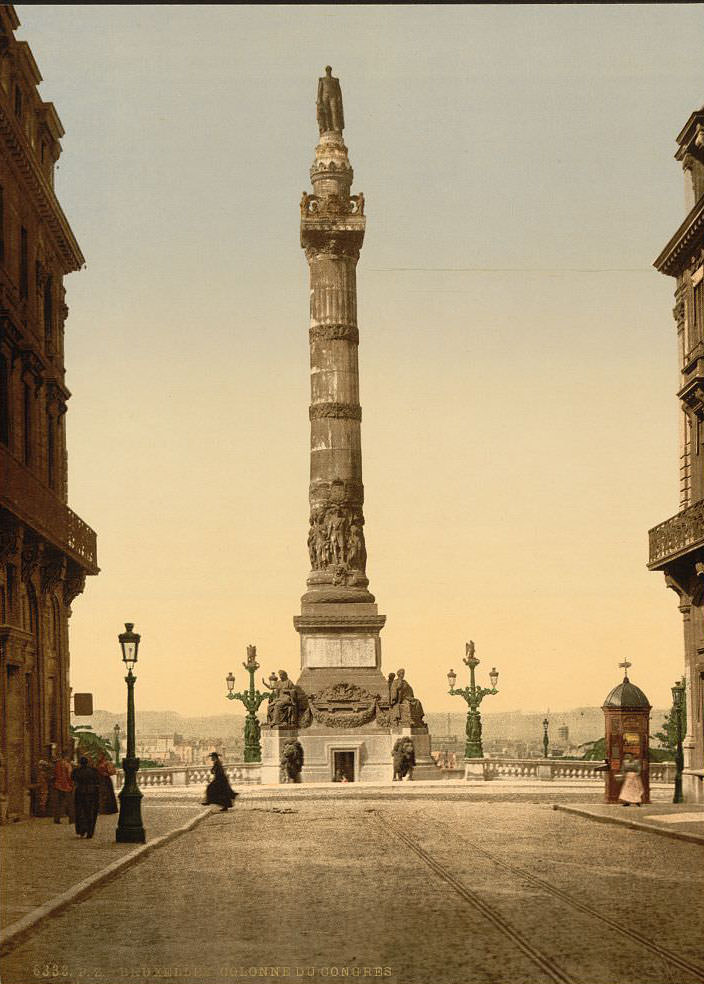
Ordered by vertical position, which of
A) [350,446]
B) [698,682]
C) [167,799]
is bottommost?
[167,799]

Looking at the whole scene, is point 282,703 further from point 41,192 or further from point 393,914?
point 393,914

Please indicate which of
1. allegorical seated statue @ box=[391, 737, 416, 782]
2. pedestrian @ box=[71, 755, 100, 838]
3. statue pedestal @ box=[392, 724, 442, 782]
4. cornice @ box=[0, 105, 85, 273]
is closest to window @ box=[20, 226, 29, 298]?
cornice @ box=[0, 105, 85, 273]

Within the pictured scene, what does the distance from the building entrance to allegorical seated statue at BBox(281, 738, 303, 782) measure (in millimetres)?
1396

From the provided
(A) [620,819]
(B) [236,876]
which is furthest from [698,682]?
(B) [236,876]

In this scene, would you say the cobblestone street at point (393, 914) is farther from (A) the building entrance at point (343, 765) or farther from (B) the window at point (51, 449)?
(A) the building entrance at point (343, 765)

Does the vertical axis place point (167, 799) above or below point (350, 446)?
below

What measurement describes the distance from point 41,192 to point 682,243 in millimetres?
14254

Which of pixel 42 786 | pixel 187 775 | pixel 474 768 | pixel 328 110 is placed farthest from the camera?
pixel 328 110

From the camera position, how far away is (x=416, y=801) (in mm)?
41281

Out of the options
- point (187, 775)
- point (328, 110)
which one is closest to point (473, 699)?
point (187, 775)

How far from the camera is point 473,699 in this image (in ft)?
192

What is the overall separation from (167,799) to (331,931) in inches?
1166

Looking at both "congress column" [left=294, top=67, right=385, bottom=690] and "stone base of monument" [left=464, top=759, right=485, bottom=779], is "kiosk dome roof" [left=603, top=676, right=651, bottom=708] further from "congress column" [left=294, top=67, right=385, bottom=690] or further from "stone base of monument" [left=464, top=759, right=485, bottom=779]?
"stone base of monument" [left=464, top=759, right=485, bottom=779]

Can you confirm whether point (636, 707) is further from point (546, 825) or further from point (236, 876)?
point (236, 876)
